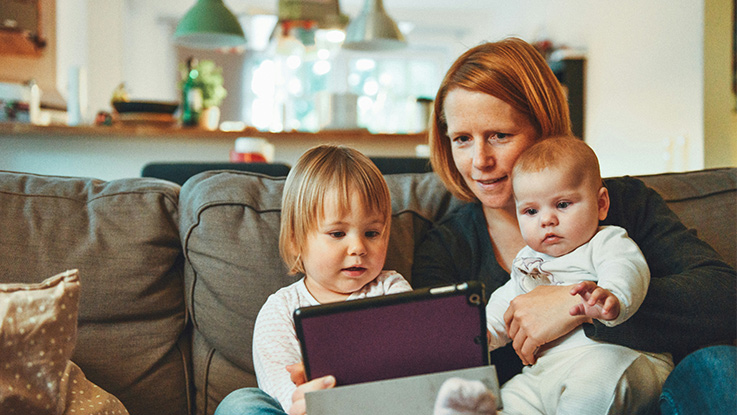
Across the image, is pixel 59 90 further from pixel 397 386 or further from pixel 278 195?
pixel 397 386

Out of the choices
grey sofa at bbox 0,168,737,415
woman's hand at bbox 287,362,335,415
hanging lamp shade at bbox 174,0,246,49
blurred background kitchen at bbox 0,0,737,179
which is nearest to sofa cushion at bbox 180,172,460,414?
grey sofa at bbox 0,168,737,415

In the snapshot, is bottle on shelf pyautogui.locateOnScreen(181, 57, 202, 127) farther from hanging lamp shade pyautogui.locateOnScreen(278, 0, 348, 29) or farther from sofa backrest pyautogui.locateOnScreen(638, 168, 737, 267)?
sofa backrest pyautogui.locateOnScreen(638, 168, 737, 267)

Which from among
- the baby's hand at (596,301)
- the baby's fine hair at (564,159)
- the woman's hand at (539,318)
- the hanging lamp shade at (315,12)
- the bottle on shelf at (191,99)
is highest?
the hanging lamp shade at (315,12)

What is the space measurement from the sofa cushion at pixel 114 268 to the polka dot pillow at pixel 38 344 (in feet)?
0.69

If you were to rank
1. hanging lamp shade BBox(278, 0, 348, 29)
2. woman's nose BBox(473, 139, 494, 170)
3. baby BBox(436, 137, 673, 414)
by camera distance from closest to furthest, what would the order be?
baby BBox(436, 137, 673, 414), woman's nose BBox(473, 139, 494, 170), hanging lamp shade BBox(278, 0, 348, 29)

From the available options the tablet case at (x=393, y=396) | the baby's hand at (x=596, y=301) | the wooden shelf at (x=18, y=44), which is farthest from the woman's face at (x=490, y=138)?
the wooden shelf at (x=18, y=44)

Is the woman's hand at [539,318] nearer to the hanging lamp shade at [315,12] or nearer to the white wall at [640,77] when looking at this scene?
the white wall at [640,77]

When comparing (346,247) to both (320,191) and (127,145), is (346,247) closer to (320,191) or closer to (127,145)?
(320,191)

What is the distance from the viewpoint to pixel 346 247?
3.62 feet

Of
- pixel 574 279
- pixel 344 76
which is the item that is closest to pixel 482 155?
pixel 574 279

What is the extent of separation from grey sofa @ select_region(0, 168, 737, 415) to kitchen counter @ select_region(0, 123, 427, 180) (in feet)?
6.10

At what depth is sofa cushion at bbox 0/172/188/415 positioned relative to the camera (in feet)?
4.01

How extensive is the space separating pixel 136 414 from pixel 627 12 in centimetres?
444

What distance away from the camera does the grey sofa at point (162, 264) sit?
1.23m
